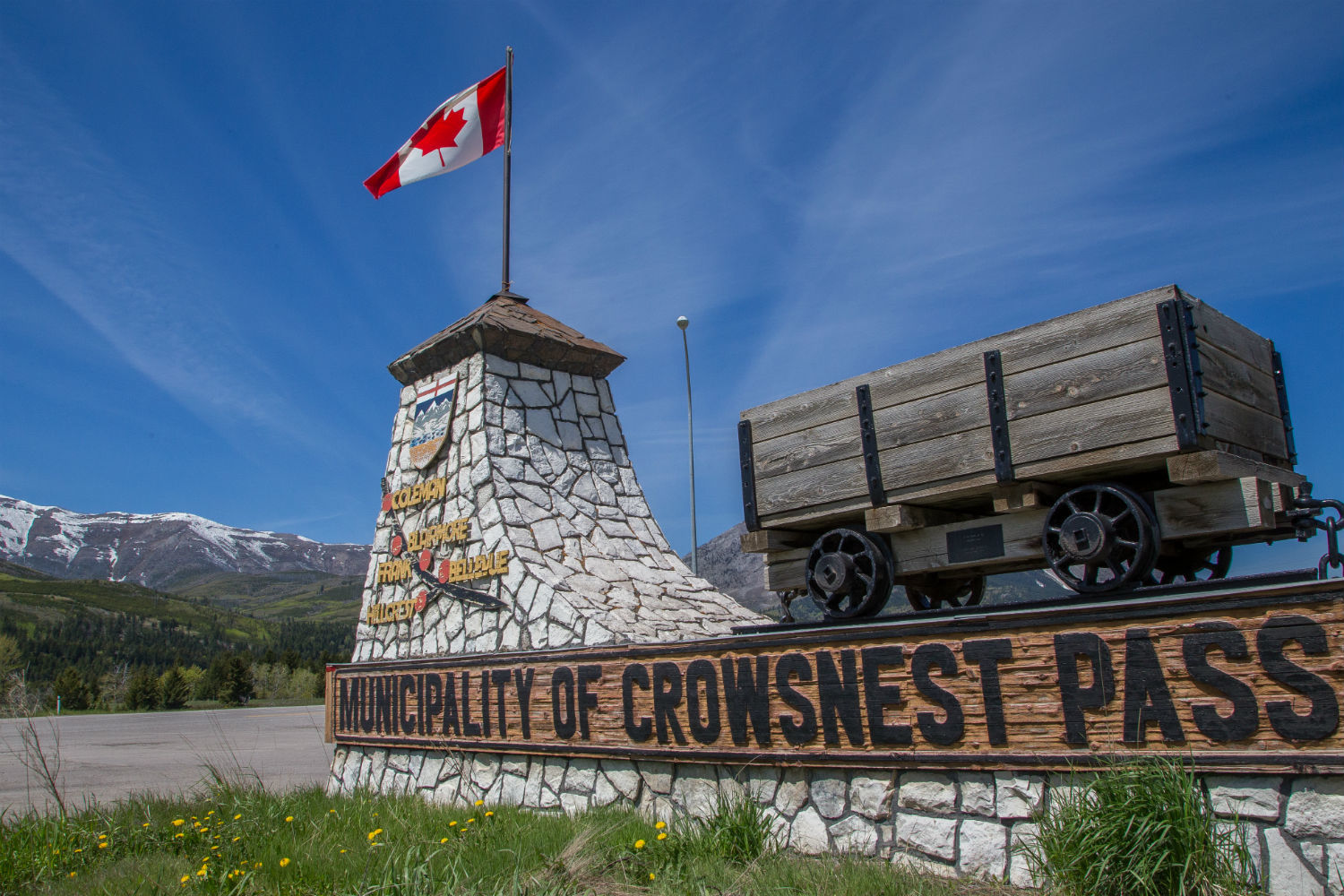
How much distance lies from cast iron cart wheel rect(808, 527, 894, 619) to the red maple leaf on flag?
31.2 ft

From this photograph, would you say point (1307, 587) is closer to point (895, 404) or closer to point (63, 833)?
point (895, 404)

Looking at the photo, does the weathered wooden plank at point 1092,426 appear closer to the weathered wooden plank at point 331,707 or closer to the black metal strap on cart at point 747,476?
the black metal strap on cart at point 747,476

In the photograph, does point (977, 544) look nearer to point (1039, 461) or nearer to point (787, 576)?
point (1039, 461)

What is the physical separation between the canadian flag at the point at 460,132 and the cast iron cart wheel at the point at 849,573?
9.14 metres

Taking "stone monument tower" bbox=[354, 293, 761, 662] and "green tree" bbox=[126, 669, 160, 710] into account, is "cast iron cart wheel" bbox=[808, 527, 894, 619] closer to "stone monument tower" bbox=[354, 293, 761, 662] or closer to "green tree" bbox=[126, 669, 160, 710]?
"stone monument tower" bbox=[354, 293, 761, 662]

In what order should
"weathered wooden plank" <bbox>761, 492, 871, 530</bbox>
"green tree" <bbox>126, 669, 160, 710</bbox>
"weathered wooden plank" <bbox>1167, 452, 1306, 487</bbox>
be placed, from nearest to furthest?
"weathered wooden plank" <bbox>1167, 452, 1306, 487</bbox>, "weathered wooden plank" <bbox>761, 492, 871, 530</bbox>, "green tree" <bbox>126, 669, 160, 710</bbox>

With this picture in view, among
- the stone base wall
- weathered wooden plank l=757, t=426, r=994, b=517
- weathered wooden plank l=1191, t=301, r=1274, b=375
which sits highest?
weathered wooden plank l=1191, t=301, r=1274, b=375

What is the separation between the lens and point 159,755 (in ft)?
57.0

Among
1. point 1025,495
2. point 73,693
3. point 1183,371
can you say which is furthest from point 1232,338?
point 73,693

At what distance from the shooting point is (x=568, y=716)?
7262 millimetres

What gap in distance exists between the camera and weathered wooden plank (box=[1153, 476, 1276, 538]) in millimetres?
4426

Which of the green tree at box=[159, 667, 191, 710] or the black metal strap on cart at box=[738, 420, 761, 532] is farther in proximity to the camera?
the green tree at box=[159, 667, 191, 710]

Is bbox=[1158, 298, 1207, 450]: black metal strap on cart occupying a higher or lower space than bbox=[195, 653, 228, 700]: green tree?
higher

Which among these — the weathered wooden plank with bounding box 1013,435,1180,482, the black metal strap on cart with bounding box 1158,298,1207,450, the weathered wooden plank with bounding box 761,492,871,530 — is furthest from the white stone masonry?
the black metal strap on cart with bounding box 1158,298,1207,450
